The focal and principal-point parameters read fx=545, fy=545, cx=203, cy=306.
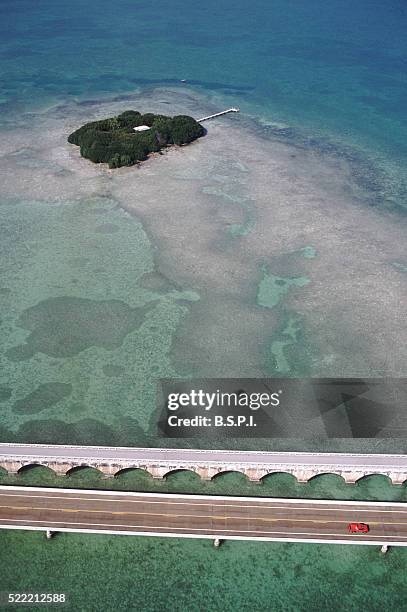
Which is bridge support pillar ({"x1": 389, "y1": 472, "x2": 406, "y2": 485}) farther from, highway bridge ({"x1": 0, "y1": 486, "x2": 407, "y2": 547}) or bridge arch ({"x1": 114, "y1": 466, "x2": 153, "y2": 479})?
bridge arch ({"x1": 114, "y1": 466, "x2": 153, "y2": 479})

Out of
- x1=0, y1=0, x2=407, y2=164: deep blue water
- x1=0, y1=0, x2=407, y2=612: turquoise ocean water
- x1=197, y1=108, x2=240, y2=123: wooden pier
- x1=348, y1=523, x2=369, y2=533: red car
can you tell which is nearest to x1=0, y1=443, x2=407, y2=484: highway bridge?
x1=0, y1=0, x2=407, y2=612: turquoise ocean water

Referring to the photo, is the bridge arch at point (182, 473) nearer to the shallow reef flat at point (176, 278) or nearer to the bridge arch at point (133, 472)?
the bridge arch at point (133, 472)

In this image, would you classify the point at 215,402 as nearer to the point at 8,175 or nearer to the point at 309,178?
the point at 309,178

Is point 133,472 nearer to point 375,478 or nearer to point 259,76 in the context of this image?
point 375,478

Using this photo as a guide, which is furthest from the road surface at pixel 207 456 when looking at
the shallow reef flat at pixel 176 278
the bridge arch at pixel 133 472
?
the shallow reef flat at pixel 176 278

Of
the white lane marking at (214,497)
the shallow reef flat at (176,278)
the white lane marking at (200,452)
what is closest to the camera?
the white lane marking at (214,497)

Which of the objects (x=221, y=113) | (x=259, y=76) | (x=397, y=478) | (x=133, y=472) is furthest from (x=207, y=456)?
A: (x=259, y=76)
